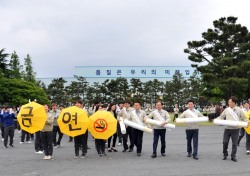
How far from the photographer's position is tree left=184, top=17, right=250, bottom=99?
36.6 meters

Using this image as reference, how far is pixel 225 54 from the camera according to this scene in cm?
3800

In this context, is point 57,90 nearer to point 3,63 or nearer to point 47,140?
point 3,63

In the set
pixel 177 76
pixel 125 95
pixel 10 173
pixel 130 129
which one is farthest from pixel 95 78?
pixel 10 173

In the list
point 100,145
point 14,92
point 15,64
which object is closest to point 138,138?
point 100,145

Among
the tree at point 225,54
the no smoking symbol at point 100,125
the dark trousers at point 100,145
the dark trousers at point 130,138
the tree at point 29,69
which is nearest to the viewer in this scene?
the no smoking symbol at point 100,125

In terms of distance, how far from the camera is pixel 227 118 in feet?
38.1

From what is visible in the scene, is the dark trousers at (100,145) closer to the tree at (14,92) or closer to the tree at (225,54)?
the tree at (225,54)

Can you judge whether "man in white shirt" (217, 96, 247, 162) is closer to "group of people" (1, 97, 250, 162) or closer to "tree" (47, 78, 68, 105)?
"group of people" (1, 97, 250, 162)

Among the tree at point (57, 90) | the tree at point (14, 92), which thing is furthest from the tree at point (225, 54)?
the tree at point (57, 90)

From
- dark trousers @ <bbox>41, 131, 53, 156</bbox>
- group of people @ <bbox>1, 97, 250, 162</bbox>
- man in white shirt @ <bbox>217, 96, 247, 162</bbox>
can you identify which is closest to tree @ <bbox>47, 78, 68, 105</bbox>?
group of people @ <bbox>1, 97, 250, 162</bbox>

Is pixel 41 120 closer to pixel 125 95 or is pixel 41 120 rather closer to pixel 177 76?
pixel 125 95

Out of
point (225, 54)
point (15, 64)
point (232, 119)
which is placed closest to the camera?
point (232, 119)

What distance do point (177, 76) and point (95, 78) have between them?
16376 millimetres

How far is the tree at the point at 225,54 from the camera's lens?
36625mm
